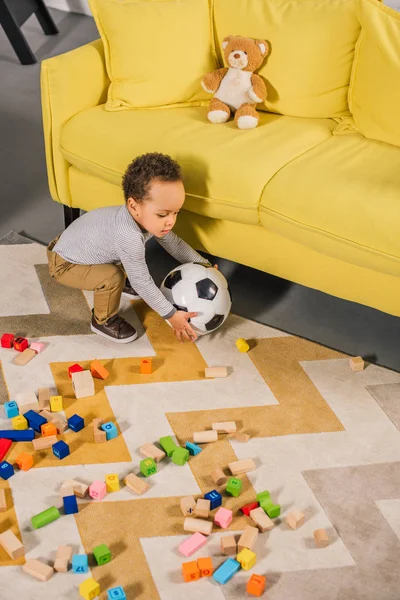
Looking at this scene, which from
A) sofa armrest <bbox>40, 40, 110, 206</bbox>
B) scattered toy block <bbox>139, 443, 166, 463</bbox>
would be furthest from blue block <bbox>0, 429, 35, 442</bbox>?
sofa armrest <bbox>40, 40, 110, 206</bbox>

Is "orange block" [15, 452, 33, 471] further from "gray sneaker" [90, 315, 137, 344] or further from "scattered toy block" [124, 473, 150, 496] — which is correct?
"gray sneaker" [90, 315, 137, 344]

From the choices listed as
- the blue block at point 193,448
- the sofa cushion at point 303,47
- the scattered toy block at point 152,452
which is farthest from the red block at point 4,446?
the sofa cushion at point 303,47

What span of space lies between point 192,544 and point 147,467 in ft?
0.85

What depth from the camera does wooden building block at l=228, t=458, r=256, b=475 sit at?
2.07 metres

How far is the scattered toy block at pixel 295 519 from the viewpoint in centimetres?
192

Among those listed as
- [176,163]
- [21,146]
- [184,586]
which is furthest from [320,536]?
[21,146]

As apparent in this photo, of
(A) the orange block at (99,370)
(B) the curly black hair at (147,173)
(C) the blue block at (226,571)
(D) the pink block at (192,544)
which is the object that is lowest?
(C) the blue block at (226,571)

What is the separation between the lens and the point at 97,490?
197cm

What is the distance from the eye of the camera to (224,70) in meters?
2.81

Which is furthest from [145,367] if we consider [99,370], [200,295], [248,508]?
[248,508]

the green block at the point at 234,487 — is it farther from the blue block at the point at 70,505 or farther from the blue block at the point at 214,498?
the blue block at the point at 70,505

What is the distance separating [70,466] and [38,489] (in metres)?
0.11

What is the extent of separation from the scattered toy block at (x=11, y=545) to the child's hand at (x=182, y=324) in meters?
0.83

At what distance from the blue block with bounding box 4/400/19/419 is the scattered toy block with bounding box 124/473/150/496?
1.29ft
